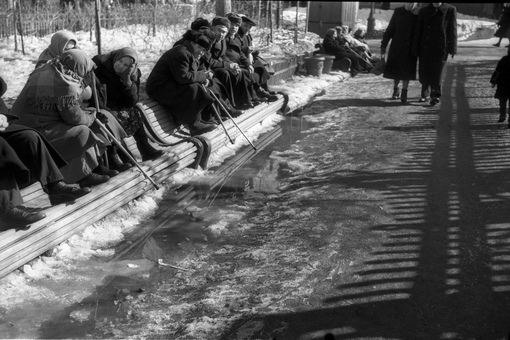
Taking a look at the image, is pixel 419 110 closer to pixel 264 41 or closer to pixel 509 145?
pixel 509 145

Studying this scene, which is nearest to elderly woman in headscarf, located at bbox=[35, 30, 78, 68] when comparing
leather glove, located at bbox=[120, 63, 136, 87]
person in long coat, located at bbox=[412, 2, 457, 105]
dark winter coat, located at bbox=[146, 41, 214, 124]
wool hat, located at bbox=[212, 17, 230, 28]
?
leather glove, located at bbox=[120, 63, 136, 87]

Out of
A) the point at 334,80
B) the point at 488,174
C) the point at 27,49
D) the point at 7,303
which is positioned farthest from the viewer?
the point at 334,80

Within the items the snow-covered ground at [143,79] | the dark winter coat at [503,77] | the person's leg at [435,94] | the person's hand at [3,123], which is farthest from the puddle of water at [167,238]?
the person's leg at [435,94]

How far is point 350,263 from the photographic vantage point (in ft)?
14.7

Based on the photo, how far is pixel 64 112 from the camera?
4.95 meters

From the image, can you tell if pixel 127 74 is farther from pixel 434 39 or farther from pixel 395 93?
pixel 395 93

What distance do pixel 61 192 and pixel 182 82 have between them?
2652mm

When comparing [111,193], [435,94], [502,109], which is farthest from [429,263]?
[435,94]

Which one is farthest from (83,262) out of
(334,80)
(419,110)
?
→ (334,80)

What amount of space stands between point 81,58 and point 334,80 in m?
10.2

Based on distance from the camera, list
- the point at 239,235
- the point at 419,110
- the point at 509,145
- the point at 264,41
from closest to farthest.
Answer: the point at 239,235, the point at 509,145, the point at 419,110, the point at 264,41

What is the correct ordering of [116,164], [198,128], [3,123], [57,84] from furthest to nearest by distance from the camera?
[198,128] < [116,164] < [57,84] < [3,123]

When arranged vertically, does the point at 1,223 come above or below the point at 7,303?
above

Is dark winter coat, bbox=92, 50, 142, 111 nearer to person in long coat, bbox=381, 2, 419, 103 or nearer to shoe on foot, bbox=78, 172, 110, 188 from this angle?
shoe on foot, bbox=78, 172, 110, 188
